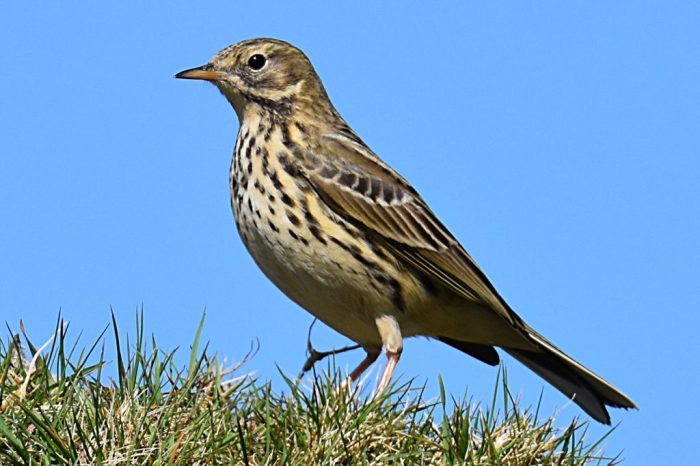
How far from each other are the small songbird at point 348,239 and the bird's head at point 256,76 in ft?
0.03

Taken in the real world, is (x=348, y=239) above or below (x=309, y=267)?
above

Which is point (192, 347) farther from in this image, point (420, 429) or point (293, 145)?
point (293, 145)

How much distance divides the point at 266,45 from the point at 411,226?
75.2 inches

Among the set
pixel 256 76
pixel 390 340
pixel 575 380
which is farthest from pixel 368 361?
pixel 256 76

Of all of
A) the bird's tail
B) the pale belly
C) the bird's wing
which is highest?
the bird's wing

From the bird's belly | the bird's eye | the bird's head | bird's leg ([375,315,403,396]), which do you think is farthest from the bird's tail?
the bird's eye

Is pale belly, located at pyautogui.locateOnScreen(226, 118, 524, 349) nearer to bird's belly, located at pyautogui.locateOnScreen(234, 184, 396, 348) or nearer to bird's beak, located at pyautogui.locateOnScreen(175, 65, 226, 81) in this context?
bird's belly, located at pyautogui.locateOnScreen(234, 184, 396, 348)

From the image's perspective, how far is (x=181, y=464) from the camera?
4.56 meters

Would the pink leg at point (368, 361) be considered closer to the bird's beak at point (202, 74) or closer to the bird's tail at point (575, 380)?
the bird's tail at point (575, 380)

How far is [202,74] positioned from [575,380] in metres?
3.49

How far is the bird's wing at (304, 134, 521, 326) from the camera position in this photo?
7.89m

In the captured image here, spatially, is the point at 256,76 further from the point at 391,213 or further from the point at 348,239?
the point at 348,239

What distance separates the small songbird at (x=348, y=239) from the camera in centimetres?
754

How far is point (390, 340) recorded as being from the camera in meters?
7.77
